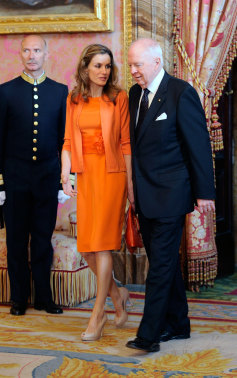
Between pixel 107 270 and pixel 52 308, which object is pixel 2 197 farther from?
pixel 107 270

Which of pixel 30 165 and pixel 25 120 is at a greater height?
pixel 25 120

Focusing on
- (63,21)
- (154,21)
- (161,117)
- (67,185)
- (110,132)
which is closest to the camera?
(161,117)

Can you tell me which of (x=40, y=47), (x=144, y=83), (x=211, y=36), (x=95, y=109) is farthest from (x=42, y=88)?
(x=211, y=36)

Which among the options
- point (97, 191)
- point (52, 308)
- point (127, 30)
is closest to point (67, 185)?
point (97, 191)

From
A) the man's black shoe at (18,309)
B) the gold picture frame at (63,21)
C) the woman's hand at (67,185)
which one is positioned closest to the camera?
the woman's hand at (67,185)

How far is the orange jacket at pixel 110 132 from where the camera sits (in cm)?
393

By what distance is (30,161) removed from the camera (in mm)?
4496

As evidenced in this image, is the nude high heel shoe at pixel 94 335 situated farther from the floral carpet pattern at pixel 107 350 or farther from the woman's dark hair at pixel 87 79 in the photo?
the woman's dark hair at pixel 87 79

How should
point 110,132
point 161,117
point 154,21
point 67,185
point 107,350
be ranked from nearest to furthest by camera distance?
1. point 161,117
2. point 107,350
3. point 110,132
4. point 67,185
5. point 154,21

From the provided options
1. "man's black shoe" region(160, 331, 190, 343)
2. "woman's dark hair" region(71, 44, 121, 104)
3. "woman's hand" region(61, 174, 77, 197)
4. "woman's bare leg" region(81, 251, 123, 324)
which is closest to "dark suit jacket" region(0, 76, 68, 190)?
"woman's hand" region(61, 174, 77, 197)

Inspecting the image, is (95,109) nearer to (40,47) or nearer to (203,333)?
(40,47)

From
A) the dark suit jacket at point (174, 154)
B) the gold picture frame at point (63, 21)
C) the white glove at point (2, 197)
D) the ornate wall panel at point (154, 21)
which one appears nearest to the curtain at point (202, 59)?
the ornate wall panel at point (154, 21)

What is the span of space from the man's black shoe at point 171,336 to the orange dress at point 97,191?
577 millimetres

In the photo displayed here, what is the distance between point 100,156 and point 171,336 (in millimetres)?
1124
